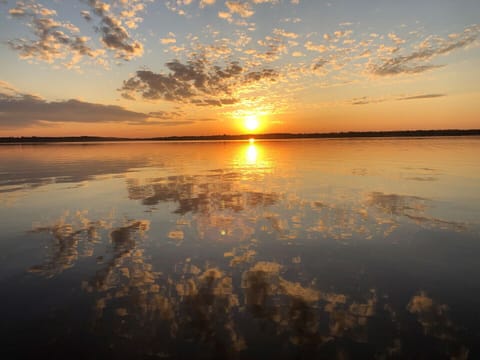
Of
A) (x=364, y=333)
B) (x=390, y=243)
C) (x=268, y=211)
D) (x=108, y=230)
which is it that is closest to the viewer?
(x=364, y=333)

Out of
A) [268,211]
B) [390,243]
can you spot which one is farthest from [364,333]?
[268,211]

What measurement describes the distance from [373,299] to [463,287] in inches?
93.0

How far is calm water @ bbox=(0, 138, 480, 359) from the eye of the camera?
17.5ft

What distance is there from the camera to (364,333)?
5539 mm

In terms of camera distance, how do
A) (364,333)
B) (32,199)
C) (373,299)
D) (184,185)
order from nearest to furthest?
1. (364,333)
2. (373,299)
3. (32,199)
4. (184,185)

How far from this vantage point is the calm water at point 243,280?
5.34 meters

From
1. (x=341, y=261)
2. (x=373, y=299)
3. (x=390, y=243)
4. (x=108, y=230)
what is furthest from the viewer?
(x=108, y=230)

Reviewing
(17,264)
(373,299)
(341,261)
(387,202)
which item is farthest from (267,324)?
(387,202)

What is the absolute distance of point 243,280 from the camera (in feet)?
24.7

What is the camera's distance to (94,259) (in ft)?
29.2

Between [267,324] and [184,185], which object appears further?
[184,185]

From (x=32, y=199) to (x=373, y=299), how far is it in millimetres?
18078

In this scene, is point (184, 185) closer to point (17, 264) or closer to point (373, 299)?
point (17, 264)

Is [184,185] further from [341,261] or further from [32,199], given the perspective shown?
[341,261]
